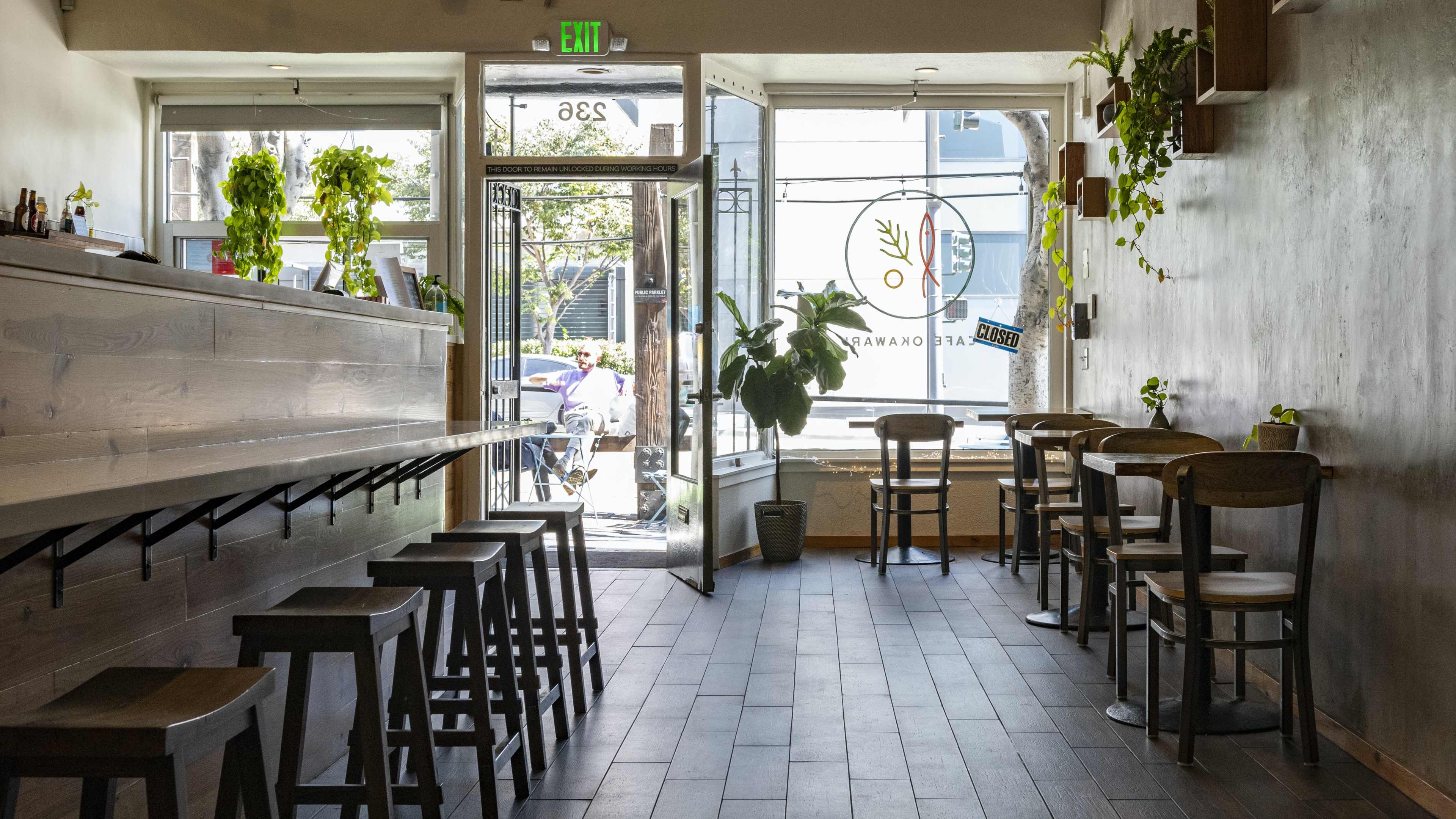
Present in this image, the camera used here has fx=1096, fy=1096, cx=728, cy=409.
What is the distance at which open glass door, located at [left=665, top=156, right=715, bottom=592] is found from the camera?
5699mm

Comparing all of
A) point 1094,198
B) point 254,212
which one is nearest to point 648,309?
point 1094,198

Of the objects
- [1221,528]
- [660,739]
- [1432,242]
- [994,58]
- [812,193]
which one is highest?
[994,58]

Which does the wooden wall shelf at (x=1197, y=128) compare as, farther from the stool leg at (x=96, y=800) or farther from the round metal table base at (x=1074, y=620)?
the stool leg at (x=96, y=800)

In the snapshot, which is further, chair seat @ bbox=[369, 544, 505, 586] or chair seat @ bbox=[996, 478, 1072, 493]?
chair seat @ bbox=[996, 478, 1072, 493]

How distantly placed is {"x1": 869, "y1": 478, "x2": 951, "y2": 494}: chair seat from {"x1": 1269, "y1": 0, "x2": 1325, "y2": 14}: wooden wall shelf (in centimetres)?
353

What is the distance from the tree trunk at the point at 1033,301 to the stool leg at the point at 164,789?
6.46 m

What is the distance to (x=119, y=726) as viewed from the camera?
57.2 inches

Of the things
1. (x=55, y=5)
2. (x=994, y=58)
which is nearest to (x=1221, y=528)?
(x=994, y=58)

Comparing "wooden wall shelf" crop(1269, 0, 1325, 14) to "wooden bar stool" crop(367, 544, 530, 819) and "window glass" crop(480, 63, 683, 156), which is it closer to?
"wooden bar stool" crop(367, 544, 530, 819)

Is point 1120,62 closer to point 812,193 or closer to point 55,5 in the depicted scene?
point 812,193

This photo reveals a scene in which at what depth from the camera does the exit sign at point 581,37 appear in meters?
6.25

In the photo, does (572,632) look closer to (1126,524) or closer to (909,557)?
(1126,524)

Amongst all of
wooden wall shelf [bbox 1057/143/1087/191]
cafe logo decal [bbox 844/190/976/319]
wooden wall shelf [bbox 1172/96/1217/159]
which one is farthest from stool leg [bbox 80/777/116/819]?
cafe logo decal [bbox 844/190/976/319]

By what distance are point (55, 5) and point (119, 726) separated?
615cm
